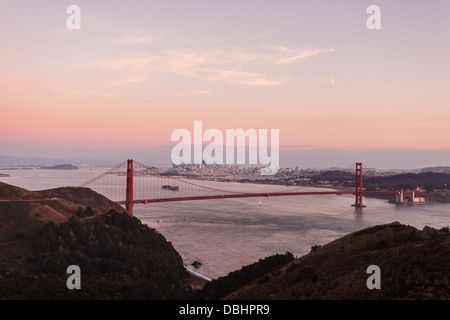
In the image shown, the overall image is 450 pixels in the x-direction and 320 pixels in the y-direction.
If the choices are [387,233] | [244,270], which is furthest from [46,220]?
[387,233]

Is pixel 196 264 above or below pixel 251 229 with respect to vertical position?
above

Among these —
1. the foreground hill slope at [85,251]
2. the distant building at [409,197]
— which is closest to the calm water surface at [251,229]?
the foreground hill slope at [85,251]

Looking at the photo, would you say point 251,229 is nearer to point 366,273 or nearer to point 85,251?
point 85,251

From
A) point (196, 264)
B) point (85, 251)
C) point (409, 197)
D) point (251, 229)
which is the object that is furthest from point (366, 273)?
point (409, 197)

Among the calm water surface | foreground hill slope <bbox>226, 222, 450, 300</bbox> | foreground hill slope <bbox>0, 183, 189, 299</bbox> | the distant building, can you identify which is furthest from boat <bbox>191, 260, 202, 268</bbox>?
the distant building

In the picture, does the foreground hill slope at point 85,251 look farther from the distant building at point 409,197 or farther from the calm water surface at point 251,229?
the distant building at point 409,197

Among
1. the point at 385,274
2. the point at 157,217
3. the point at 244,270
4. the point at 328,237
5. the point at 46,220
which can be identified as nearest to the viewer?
the point at 385,274

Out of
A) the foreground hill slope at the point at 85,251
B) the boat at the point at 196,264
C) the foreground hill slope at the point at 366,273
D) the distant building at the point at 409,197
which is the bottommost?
the distant building at the point at 409,197

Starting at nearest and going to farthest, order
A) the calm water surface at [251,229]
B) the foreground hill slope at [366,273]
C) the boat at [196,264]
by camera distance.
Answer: the foreground hill slope at [366,273], the boat at [196,264], the calm water surface at [251,229]
